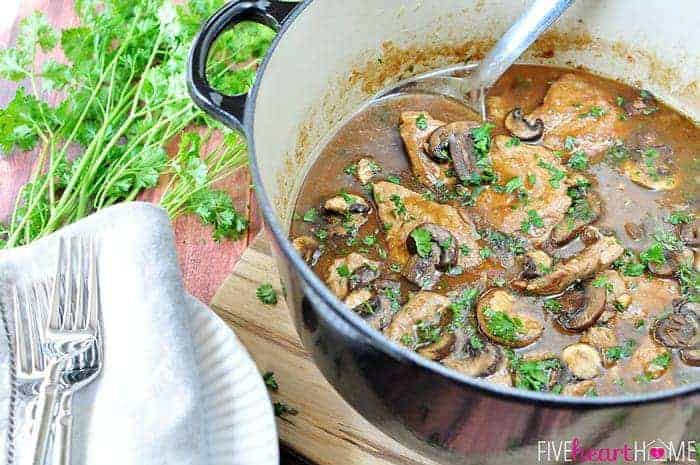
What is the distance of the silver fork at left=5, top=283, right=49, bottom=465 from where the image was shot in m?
1.96

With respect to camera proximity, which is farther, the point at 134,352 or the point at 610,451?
the point at 134,352

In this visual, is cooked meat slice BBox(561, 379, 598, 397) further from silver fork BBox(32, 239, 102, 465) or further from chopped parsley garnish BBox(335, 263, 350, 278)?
silver fork BBox(32, 239, 102, 465)

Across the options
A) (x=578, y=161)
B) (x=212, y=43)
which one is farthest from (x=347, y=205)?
(x=578, y=161)

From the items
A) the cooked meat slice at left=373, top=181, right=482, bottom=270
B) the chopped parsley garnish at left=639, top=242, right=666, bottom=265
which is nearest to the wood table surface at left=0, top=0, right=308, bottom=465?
the cooked meat slice at left=373, top=181, right=482, bottom=270

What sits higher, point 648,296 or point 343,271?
point 343,271

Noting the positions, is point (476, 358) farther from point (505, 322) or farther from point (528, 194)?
point (528, 194)

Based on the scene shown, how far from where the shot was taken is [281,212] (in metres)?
2.40

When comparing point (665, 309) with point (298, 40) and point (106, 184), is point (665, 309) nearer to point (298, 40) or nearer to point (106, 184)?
point (298, 40)

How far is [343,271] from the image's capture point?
87.4 inches

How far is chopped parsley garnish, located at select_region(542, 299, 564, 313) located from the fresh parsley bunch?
39.3 inches

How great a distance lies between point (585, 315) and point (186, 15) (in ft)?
5.32

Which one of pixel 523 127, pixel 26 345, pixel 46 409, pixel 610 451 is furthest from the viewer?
pixel 523 127

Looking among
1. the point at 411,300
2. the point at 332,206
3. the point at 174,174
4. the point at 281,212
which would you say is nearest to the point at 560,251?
the point at 411,300

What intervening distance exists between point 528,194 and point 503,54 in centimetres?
58
